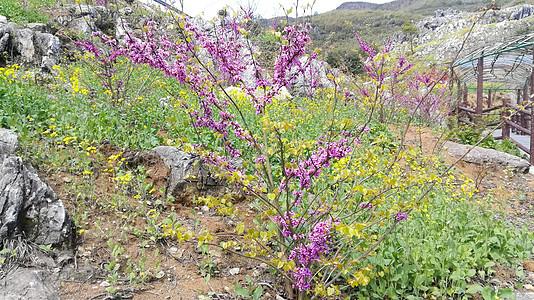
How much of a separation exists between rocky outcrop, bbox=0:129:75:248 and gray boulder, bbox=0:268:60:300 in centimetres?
30

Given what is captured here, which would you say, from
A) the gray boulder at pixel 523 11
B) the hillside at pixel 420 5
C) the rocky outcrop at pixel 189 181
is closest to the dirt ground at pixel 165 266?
the rocky outcrop at pixel 189 181

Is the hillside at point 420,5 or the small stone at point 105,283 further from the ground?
the hillside at point 420,5

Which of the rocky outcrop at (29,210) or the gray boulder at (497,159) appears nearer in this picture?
the rocky outcrop at (29,210)

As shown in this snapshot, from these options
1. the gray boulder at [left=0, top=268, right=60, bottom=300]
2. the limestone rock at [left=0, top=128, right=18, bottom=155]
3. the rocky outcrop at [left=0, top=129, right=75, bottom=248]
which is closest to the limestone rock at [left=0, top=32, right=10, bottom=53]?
the limestone rock at [left=0, top=128, right=18, bottom=155]

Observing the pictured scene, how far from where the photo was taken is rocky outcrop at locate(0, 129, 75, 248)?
2379mm

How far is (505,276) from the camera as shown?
268 cm

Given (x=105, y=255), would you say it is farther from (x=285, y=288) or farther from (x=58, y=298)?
(x=285, y=288)

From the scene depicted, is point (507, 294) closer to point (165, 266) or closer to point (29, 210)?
point (165, 266)

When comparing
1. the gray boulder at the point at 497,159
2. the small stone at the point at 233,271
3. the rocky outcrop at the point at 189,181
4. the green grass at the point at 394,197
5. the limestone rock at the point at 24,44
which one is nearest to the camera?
the green grass at the point at 394,197

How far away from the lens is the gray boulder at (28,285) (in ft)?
6.54

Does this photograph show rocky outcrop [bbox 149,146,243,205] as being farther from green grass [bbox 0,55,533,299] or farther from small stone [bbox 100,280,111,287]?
small stone [bbox 100,280,111,287]

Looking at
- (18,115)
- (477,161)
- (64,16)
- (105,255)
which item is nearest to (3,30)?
(64,16)

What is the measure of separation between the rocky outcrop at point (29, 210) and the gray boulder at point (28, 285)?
30 centimetres

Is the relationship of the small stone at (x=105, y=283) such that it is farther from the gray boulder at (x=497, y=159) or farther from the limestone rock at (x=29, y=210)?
the gray boulder at (x=497, y=159)
